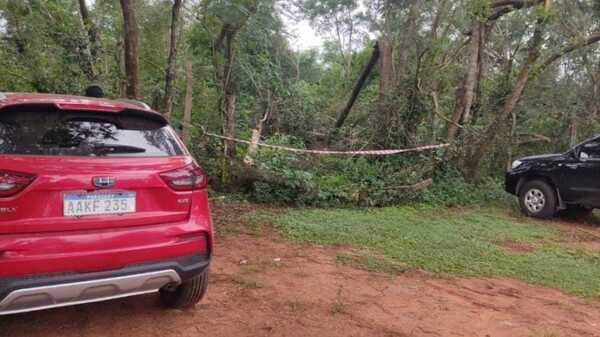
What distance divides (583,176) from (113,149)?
7.55m

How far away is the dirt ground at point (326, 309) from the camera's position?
304 cm

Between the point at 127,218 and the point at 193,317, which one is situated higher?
the point at 127,218

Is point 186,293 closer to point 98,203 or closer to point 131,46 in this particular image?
point 98,203

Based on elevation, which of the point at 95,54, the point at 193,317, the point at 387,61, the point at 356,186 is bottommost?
the point at 193,317

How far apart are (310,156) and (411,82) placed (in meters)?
3.23

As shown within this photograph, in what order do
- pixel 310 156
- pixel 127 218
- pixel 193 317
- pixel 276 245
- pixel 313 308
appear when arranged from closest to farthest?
pixel 127 218
pixel 193 317
pixel 313 308
pixel 276 245
pixel 310 156

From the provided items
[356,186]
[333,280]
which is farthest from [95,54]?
[333,280]

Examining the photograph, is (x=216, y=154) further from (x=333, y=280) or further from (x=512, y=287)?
(x=512, y=287)

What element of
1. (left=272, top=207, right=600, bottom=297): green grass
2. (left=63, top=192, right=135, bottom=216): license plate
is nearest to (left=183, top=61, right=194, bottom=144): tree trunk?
(left=272, top=207, right=600, bottom=297): green grass

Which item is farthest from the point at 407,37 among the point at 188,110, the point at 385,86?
the point at 188,110

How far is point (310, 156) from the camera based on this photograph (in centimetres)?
831

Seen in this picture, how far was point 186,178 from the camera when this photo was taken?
288cm

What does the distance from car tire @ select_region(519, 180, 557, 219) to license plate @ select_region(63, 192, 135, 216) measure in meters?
7.46

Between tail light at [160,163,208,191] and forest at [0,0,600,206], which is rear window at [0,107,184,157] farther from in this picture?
forest at [0,0,600,206]
